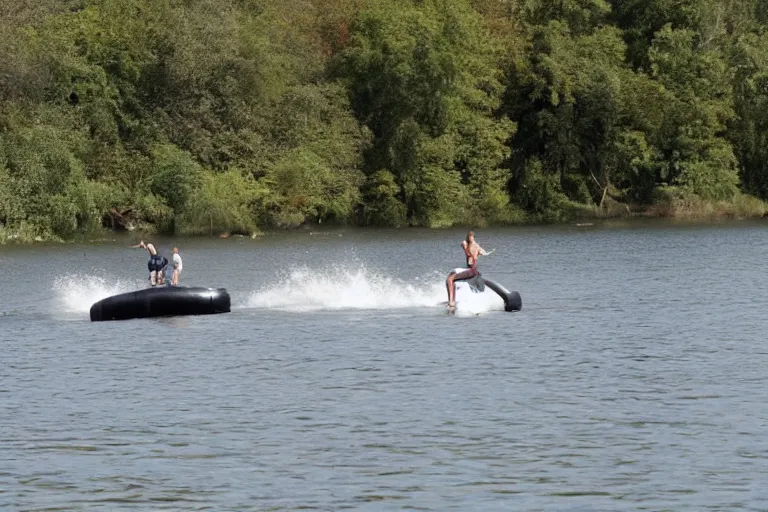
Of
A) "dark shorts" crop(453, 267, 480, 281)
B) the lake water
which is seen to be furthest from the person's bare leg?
the lake water

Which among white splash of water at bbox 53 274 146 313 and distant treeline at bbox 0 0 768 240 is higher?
distant treeline at bbox 0 0 768 240

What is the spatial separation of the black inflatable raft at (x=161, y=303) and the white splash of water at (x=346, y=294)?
3.87 metres

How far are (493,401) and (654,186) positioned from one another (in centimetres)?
6974

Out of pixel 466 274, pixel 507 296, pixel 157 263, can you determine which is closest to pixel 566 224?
pixel 507 296

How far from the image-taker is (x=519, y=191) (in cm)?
9225

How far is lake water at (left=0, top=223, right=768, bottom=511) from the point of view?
743 inches

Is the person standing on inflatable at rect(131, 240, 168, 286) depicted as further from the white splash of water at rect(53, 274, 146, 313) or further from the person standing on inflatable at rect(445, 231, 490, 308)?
the person standing on inflatable at rect(445, 231, 490, 308)

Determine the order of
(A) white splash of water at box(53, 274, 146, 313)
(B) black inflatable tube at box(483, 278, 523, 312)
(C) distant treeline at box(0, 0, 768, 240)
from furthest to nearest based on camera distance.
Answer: (C) distant treeline at box(0, 0, 768, 240) < (A) white splash of water at box(53, 274, 146, 313) < (B) black inflatable tube at box(483, 278, 523, 312)

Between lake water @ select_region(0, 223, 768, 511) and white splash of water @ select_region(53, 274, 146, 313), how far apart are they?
0.21 meters

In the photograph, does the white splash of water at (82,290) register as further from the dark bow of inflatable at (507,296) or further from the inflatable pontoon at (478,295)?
the dark bow of inflatable at (507,296)

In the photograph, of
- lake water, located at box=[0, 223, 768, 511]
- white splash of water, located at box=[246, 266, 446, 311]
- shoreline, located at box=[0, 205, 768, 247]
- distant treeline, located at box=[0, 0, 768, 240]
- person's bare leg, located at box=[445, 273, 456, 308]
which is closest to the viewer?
lake water, located at box=[0, 223, 768, 511]

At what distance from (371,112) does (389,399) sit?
65193 millimetres

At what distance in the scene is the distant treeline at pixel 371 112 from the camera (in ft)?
261

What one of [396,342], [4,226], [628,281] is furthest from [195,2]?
[396,342]
